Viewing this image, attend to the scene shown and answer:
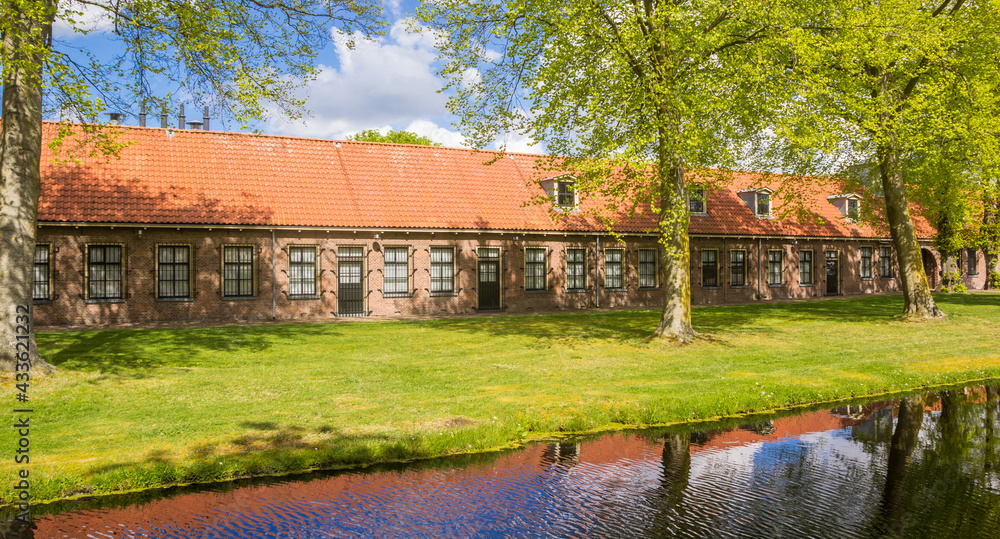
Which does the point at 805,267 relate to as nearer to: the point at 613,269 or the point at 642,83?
the point at 613,269

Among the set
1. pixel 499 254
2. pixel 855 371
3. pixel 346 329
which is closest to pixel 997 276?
pixel 499 254

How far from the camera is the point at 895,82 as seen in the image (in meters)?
21.6

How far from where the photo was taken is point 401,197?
25.5 metres

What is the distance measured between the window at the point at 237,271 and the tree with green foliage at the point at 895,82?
16.5m

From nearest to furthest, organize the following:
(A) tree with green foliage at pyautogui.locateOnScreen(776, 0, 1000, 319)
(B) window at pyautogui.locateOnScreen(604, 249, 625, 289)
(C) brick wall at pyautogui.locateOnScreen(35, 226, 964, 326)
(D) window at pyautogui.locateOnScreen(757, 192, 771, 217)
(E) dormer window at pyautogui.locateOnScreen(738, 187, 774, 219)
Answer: (A) tree with green foliage at pyautogui.locateOnScreen(776, 0, 1000, 319)
(C) brick wall at pyautogui.locateOnScreen(35, 226, 964, 326)
(B) window at pyautogui.locateOnScreen(604, 249, 625, 289)
(E) dormer window at pyautogui.locateOnScreen(738, 187, 774, 219)
(D) window at pyautogui.locateOnScreen(757, 192, 771, 217)

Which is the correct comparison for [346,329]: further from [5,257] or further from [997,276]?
[997,276]

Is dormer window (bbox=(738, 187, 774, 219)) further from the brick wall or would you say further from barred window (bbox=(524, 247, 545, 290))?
barred window (bbox=(524, 247, 545, 290))

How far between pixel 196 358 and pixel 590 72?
10.0 m

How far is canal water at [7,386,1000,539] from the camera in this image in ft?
19.4

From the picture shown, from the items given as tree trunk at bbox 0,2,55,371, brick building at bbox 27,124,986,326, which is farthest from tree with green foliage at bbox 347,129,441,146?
tree trunk at bbox 0,2,55,371

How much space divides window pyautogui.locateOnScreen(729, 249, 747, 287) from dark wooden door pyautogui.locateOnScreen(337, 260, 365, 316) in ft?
56.5

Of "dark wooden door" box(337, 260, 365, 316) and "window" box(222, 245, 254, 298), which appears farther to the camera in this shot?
"dark wooden door" box(337, 260, 365, 316)

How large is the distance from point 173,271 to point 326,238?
15.8 ft

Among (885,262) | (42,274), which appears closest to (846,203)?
(885,262)
